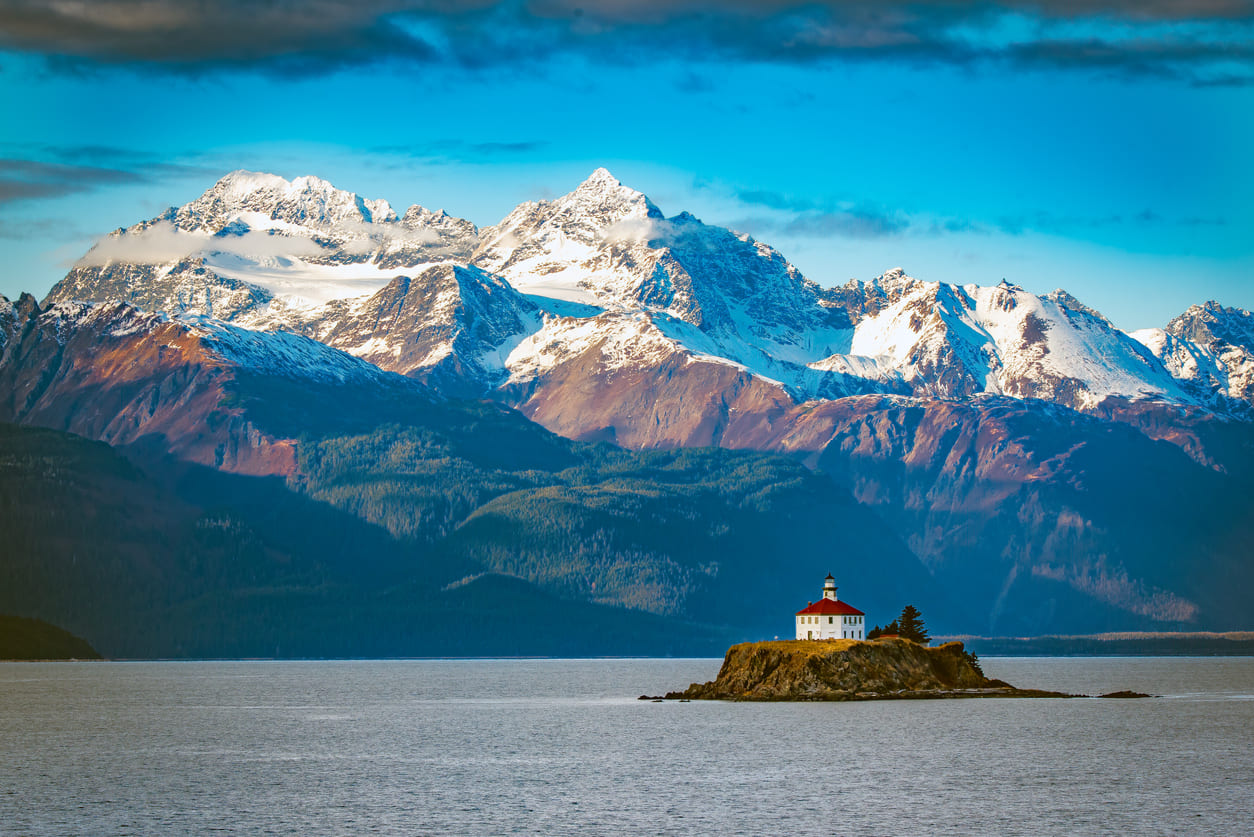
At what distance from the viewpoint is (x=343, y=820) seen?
15575 cm

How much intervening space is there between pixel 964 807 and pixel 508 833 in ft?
134

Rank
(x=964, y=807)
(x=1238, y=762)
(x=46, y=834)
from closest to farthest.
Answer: (x=46, y=834) → (x=964, y=807) → (x=1238, y=762)

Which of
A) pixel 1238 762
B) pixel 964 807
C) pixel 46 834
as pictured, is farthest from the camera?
→ pixel 1238 762

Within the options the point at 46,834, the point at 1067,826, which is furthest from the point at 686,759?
the point at 46,834

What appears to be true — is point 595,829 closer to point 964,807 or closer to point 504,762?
point 964,807

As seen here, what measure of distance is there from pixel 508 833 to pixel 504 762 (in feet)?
168

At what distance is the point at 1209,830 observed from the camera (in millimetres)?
148375

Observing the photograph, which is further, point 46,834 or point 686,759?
point 686,759

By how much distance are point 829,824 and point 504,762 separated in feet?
182

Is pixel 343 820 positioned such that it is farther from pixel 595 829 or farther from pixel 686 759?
pixel 686 759

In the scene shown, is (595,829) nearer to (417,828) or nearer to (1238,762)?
(417,828)

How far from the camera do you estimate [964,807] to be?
162 meters

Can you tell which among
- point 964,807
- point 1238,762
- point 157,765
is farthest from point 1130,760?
point 157,765

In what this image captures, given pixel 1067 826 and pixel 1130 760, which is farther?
pixel 1130 760
